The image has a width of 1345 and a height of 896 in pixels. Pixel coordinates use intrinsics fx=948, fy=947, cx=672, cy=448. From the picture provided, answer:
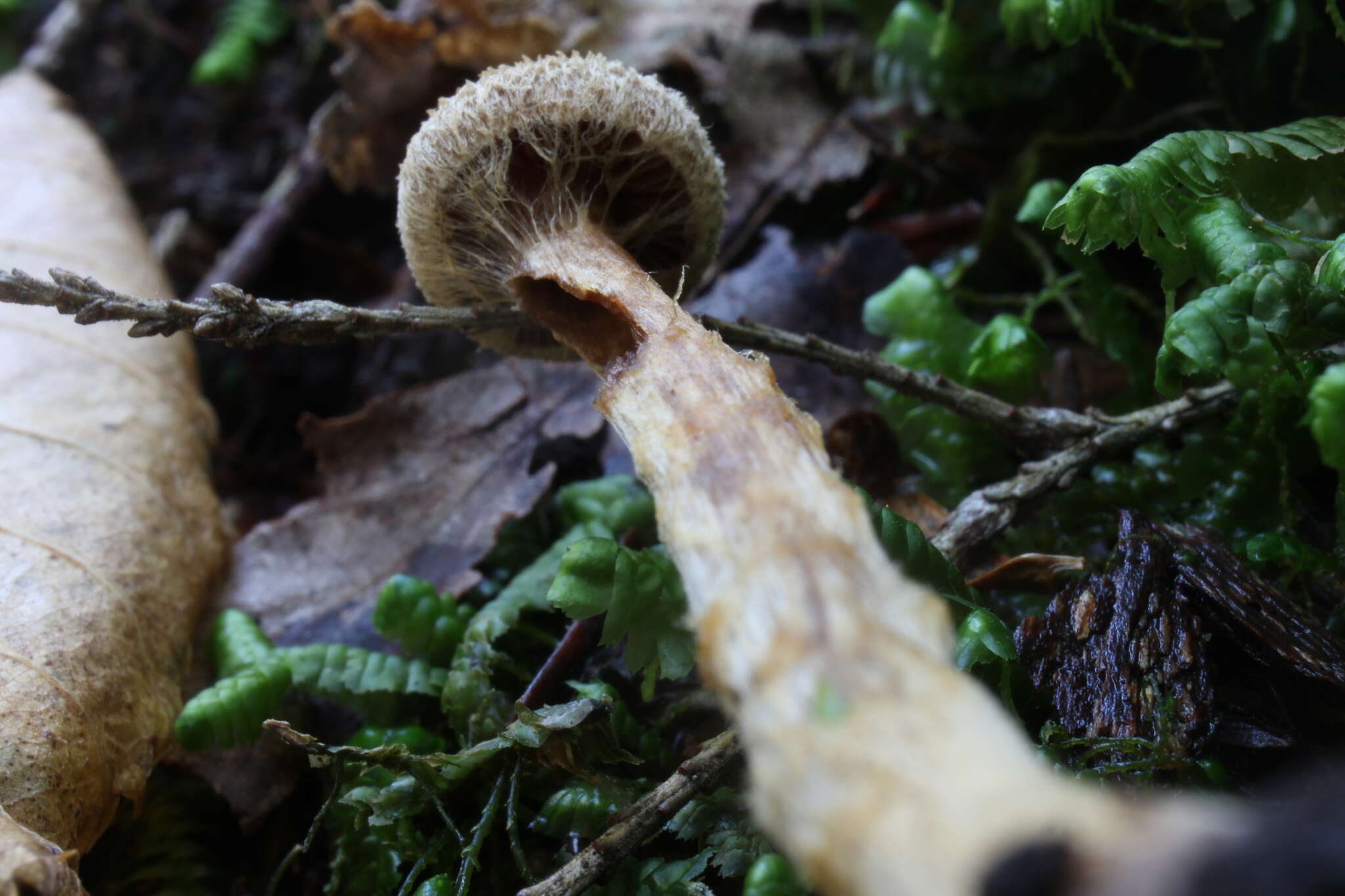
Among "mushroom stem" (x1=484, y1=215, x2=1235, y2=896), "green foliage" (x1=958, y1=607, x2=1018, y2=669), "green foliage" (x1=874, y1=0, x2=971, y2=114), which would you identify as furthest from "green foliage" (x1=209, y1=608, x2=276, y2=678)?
"green foliage" (x1=874, y1=0, x2=971, y2=114)

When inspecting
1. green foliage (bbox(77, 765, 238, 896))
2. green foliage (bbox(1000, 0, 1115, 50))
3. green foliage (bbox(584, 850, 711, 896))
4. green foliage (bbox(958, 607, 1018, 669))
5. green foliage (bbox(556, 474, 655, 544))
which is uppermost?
green foliage (bbox(1000, 0, 1115, 50))

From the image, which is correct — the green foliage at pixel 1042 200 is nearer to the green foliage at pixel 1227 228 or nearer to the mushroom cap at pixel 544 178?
the green foliage at pixel 1227 228

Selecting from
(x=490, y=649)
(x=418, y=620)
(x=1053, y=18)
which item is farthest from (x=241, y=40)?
(x=1053, y=18)

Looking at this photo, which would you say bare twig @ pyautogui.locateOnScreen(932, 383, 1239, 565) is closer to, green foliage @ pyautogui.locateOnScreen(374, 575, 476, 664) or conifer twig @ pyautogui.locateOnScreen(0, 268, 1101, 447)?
conifer twig @ pyautogui.locateOnScreen(0, 268, 1101, 447)

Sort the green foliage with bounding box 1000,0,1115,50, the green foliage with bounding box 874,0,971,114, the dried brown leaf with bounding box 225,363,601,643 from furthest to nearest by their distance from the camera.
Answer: the green foliage with bounding box 874,0,971,114
the dried brown leaf with bounding box 225,363,601,643
the green foliage with bounding box 1000,0,1115,50

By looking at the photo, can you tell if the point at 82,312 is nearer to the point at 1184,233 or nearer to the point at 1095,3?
the point at 1184,233

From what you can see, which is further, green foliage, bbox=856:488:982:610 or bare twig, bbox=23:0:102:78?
bare twig, bbox=23:0:102:78
